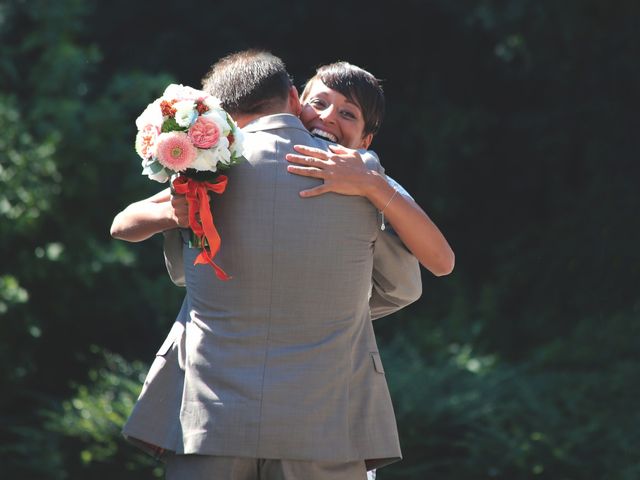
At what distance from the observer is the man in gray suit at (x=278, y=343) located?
8.26 ft

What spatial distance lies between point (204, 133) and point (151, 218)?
0.42m

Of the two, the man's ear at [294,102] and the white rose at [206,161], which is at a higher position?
the man's ear at [294,102]

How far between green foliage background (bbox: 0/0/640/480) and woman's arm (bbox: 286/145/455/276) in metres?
3.23

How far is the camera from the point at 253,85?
276 cm

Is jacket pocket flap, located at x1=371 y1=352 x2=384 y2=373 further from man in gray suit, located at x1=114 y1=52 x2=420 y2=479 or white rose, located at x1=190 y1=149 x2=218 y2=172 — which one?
white rose, located at x1=190 y1=149 x2=218 y2=172

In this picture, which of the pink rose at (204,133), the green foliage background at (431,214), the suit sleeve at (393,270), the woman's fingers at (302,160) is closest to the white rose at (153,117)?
the pink rose at (204,133)

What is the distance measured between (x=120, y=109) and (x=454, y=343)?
3.15 m

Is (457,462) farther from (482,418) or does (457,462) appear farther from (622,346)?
(622,346)

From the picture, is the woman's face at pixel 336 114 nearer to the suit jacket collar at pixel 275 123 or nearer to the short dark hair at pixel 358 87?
the short dark hair at pixel 358 87

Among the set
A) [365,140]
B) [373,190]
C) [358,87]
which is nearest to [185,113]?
[373,190]

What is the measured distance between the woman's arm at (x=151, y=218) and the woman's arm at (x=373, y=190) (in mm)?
339

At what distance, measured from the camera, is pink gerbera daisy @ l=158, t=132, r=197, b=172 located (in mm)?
2531

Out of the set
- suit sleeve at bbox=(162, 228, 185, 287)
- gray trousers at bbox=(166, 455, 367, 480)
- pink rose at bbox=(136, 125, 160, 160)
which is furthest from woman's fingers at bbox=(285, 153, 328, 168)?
gray trousers at bbox=(166, 455, 367, 480)

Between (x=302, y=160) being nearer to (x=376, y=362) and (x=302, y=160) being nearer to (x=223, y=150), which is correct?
(x=223, y=150)
